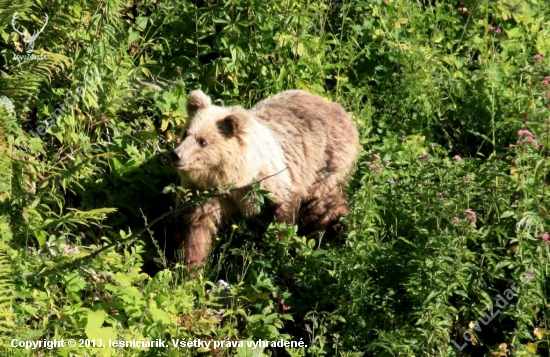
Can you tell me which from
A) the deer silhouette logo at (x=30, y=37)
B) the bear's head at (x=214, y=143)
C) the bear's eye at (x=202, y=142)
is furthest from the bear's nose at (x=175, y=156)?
the deer silhouette logo at (x=30, y=37)

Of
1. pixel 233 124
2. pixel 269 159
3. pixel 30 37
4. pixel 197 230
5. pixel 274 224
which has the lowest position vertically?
pixel 197 230

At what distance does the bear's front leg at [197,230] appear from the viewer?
782 centimetres

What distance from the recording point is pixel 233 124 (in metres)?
7.77

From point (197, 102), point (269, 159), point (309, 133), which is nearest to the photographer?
point (197, 102)

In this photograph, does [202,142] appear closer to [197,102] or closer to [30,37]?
[197,102]

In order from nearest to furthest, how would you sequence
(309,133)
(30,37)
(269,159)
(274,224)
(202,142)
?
1. (274,224)
2. (30,37)
3. (202,142)
4. (269,159)
5. (309,133)

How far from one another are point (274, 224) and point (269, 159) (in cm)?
85

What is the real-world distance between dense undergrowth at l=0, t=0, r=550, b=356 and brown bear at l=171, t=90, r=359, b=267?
0.23 m

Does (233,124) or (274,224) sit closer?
(274,224)

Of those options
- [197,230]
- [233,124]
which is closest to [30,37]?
[233,124]

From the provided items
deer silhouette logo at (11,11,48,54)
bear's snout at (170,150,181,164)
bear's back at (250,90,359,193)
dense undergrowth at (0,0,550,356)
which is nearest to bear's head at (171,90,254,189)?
bear's snout at (170,150,181,164)

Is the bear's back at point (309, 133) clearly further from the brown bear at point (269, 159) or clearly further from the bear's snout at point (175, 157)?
the bear's snout at point (175, 157)

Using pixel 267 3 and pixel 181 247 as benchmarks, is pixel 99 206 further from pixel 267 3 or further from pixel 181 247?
pixel 267 3

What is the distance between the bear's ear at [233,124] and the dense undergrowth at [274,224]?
702mm
